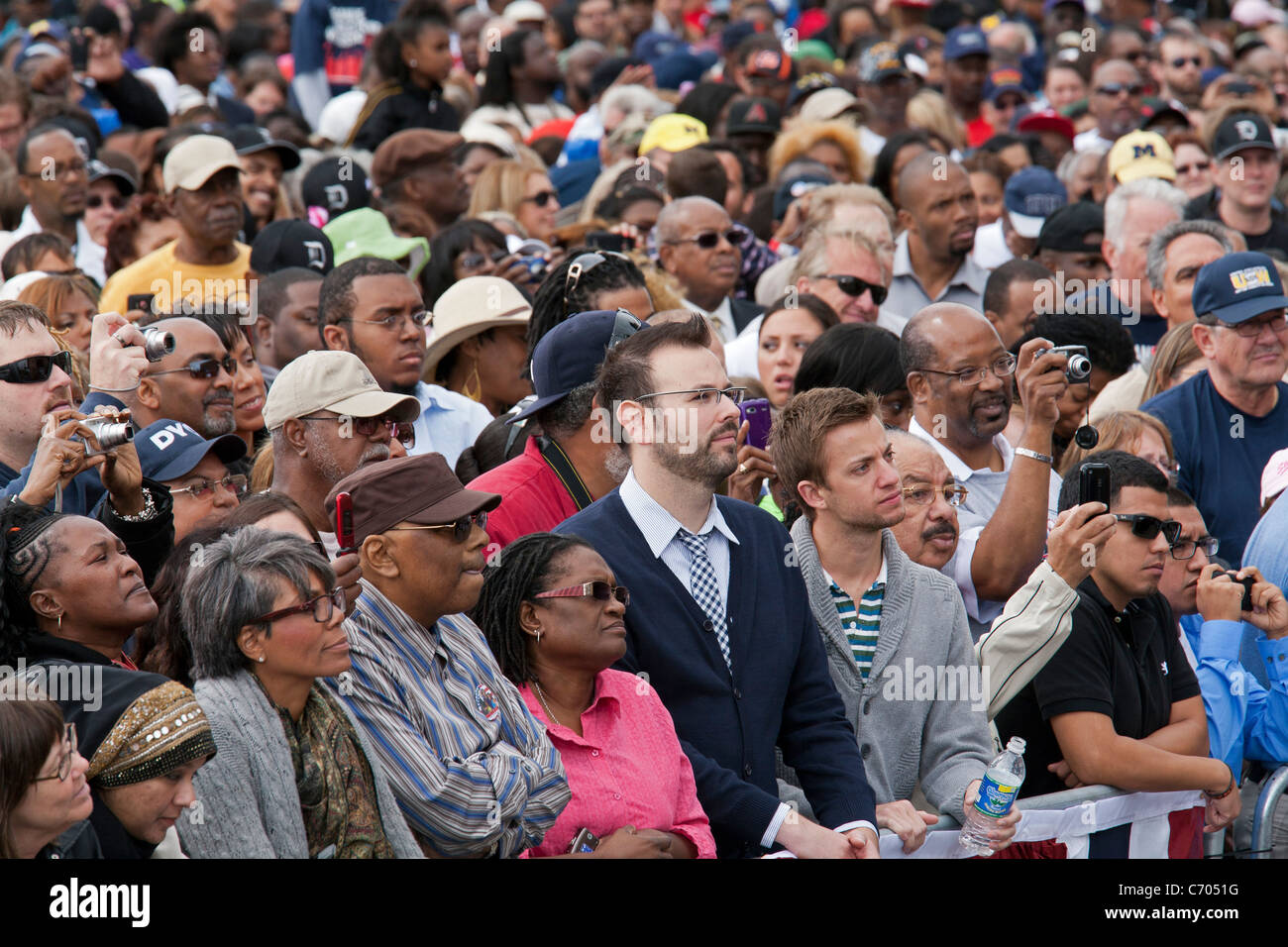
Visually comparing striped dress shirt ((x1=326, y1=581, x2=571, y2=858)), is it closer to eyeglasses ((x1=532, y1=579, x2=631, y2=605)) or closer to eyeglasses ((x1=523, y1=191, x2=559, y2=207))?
eyeglasses ((x1=532, y1=579, x2=631, y2=605))

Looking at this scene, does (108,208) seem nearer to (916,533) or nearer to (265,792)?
(916,533)

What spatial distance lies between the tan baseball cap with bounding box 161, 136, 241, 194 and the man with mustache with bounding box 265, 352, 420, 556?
9.16ft

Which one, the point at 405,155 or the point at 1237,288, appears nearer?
the point at 1237,288

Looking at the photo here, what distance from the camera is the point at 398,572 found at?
4.11 meters

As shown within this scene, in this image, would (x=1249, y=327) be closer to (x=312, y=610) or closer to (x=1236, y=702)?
(x=1236, y=702)

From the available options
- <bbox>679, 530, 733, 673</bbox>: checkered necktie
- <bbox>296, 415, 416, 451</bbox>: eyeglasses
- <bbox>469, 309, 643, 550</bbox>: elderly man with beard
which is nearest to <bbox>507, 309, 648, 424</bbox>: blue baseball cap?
<bbox>469, 309, 643, 550</bbox>: elderly man with beard

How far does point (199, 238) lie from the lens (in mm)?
7816

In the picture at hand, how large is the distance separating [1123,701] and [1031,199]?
6099 mm

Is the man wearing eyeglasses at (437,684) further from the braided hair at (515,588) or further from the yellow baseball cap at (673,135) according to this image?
the yellow baseball cap at (673,135)

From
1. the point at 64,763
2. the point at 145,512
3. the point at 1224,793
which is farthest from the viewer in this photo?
the point at 1224,793

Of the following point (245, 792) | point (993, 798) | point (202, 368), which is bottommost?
point (993, 798)

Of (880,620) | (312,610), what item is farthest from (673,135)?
(312,610)

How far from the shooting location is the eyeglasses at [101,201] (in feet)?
31.0
